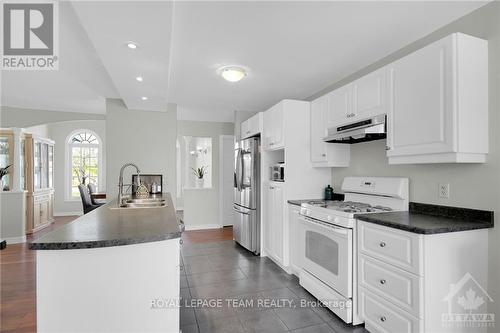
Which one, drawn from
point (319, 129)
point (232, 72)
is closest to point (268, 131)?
point (319, 129)

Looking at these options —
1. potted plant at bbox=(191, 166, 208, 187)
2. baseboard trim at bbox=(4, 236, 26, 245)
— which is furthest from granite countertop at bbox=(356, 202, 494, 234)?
baseboard trim at bbox=(4, 236, 26, 245)

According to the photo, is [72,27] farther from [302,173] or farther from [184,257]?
[184,257]

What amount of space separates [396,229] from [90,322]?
1.89 metres

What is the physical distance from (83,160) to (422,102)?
827 cm

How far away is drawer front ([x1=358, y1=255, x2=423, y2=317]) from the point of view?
168 cm

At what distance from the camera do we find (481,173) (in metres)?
1.87

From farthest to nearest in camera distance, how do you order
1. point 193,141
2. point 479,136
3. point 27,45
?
point 193,141 < point 27,45 < point 479,136

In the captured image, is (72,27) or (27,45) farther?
(27,45)

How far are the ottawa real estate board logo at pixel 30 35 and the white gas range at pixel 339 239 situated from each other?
276cm

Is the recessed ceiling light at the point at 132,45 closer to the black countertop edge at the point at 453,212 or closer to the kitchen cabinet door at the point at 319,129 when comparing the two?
the kitchen cabinet door at the point at 319,129

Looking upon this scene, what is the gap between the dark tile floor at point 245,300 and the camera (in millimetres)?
2182

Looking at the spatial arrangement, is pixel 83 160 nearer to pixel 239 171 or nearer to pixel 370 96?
pixel 239 171

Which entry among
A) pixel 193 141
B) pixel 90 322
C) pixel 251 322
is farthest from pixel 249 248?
pixel 193 141

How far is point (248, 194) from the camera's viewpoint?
4105mm
